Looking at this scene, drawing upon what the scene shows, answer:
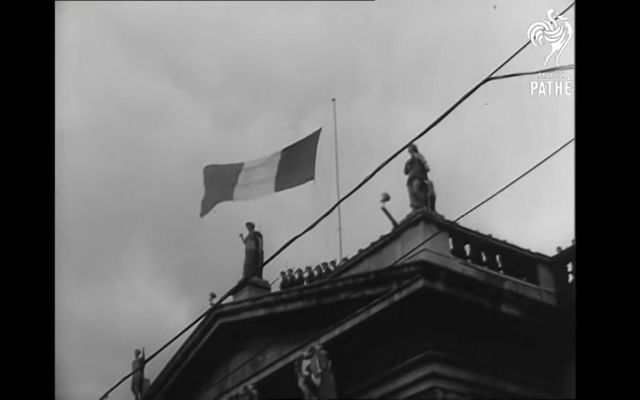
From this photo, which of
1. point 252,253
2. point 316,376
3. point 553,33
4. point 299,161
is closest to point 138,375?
point 252,253

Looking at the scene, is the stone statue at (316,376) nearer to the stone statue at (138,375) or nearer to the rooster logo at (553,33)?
the stone statue at (138,375)

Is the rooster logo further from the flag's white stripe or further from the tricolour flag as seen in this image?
the flag's white stripe

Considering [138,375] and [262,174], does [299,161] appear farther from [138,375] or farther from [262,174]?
[138,375]

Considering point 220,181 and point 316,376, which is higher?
point 220,181

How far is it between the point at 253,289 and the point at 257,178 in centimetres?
137

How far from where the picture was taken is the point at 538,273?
9898mm

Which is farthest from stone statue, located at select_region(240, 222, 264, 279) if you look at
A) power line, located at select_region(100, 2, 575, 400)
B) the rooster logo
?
the rooster logo

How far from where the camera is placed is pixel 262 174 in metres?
11.9

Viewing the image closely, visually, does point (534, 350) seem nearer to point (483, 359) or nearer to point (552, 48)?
point (483, 359)

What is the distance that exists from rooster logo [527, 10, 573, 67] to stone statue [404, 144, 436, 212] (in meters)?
1.75

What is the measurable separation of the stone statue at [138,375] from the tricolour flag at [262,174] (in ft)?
6.41

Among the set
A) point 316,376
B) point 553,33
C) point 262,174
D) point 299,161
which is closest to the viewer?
point 553,33
